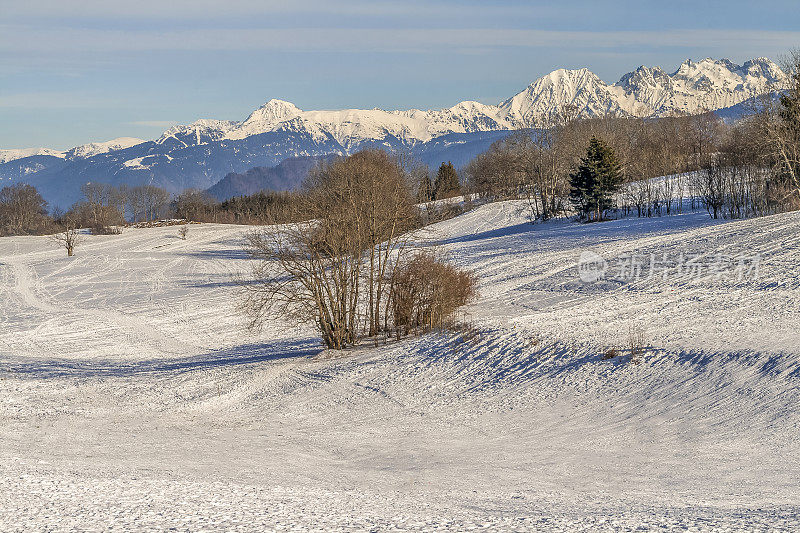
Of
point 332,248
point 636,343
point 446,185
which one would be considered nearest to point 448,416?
point 636,343

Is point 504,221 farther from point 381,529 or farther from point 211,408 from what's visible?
point 381,529

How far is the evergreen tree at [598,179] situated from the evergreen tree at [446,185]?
45.5m

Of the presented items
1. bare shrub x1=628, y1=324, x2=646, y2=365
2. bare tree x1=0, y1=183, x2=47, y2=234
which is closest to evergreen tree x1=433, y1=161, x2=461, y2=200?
bare tree x1=0, y1=183, x2=47, y2=234

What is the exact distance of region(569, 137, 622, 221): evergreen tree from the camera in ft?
194

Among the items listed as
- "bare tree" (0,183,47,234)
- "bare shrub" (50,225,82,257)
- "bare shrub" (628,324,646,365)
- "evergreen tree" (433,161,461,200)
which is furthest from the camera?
"bare tree" (0,183,47,234)

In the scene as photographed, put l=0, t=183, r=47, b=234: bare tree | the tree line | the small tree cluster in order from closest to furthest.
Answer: the tree line, the small tree cluster, l=0, t=183, r=47, b=234: bare tree

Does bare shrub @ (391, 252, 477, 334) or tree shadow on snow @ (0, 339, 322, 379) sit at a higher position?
bare shrub @ (391, 252, 477, 334)

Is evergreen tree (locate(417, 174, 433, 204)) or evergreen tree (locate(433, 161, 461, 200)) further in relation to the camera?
evergreen tree (locate(433, 161, 461, 200))

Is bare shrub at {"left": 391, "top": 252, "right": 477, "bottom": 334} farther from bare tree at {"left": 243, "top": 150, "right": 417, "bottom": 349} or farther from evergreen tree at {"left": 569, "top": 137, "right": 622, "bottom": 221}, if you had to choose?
evergreen tree at {"left": 569, "top": 137, "right": 622, "bottom": 221}

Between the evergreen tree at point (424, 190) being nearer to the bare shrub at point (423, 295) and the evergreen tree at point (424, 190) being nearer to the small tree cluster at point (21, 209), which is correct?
the bare shrub at point (423, 295)

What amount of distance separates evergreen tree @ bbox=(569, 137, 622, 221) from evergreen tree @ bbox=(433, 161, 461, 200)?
45531mm

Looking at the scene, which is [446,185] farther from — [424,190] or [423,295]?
[423,295]

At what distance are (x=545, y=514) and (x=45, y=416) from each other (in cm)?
1431

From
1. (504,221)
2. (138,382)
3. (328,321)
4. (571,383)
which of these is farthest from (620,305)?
(504,221)
